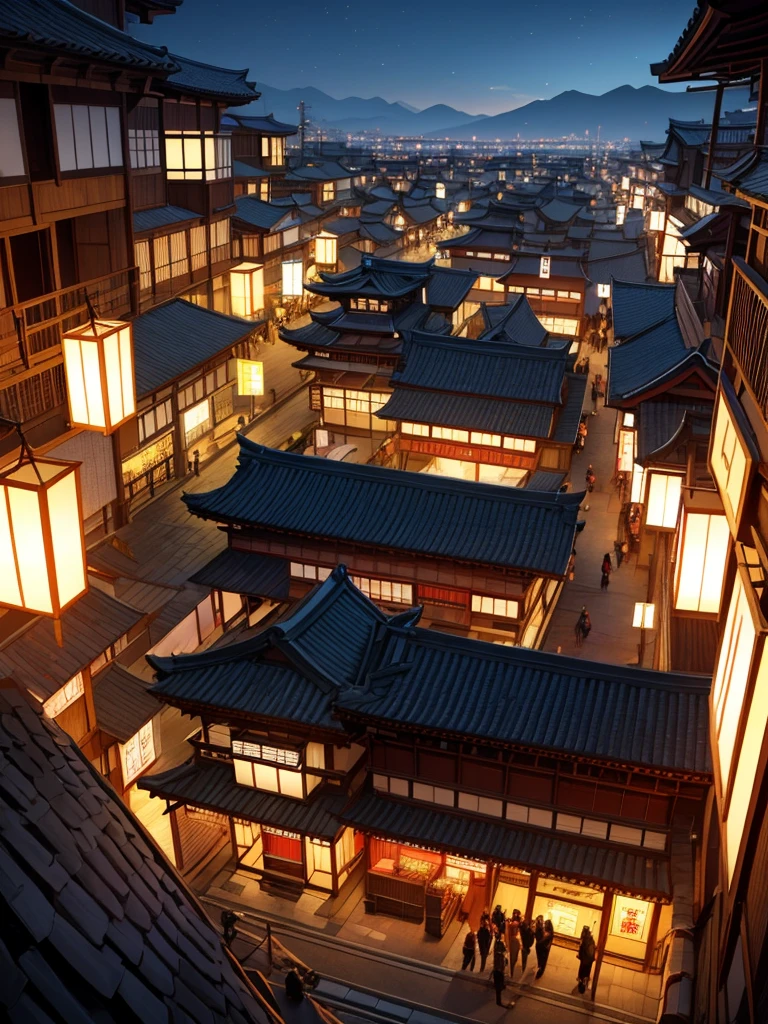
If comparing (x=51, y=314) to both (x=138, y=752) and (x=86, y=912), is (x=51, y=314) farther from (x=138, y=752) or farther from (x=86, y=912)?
(x=86, y=912)

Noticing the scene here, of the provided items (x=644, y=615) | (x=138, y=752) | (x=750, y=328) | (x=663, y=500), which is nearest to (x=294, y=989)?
(x=750, y=328)

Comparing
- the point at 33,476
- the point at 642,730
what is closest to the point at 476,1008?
the point at 642,730

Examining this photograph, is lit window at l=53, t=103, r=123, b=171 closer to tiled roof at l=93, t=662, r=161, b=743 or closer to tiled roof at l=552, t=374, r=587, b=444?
tiled roof at l=93, t=662, r=161, b=743

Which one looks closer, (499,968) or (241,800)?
(499,968)

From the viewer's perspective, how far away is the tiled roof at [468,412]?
3572cm

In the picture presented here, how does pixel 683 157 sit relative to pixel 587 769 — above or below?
above

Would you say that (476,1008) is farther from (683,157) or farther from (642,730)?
(683,157)

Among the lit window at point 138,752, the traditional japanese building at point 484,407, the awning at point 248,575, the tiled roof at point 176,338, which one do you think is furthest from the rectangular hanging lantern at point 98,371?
the traditional japanese building at point 484,407

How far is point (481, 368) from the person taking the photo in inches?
1478

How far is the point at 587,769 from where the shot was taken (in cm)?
1672

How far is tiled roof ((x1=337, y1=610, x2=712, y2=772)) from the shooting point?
16203mm

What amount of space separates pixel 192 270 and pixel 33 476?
1351 inches

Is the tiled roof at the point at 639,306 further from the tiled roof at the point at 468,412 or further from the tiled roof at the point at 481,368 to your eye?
the tiled roof at the point at 468,412

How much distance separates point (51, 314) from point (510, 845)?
14.2 metres
